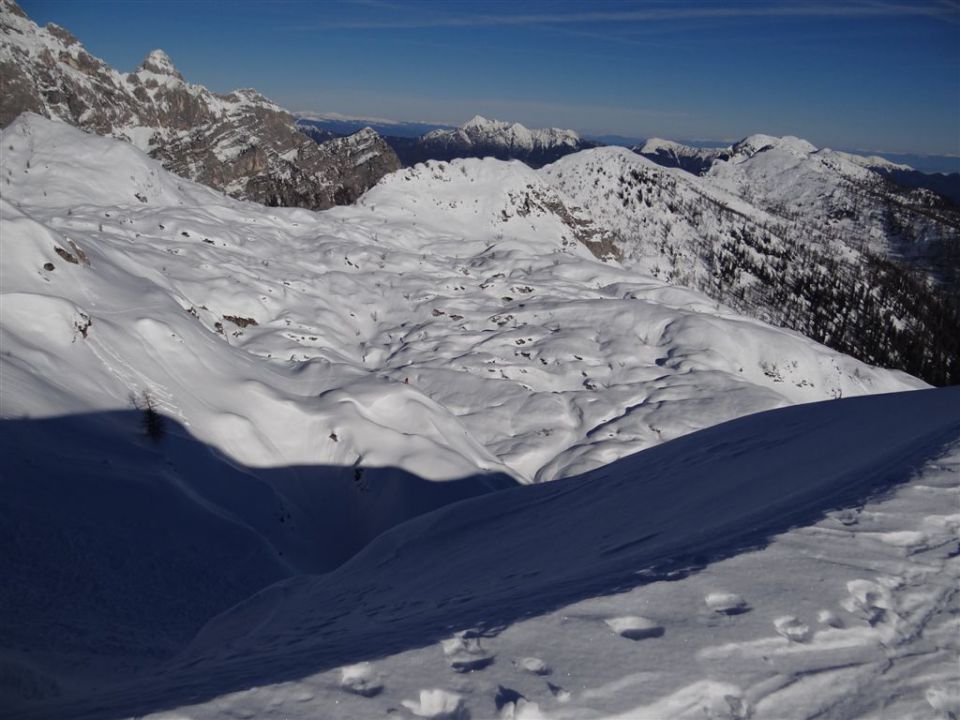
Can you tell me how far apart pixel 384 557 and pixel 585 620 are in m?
5.96

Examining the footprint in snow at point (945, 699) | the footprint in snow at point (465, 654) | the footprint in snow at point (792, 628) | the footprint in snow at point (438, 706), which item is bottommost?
the footprint in snow at point (945, 699)

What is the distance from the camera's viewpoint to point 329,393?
1750 centimetres

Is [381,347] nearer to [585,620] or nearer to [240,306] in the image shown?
[240,306]

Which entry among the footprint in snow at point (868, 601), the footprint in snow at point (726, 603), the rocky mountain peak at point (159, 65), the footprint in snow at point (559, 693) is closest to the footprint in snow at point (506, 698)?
the footprint in snow at point (559, 693)

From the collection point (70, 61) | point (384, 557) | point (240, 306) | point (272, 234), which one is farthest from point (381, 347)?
point (70, 61)

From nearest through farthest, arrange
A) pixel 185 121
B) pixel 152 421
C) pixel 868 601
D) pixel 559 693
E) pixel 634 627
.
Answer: pixel 559 693, pixel 634 627, pixel 868 601, pixel 152 421, pixel 185 121

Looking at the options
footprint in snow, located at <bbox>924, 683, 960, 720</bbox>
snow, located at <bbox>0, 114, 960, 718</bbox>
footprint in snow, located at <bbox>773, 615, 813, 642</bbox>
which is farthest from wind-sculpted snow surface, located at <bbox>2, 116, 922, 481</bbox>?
footprint in snow, located at <bbox>924, 683, 960, 720</bbox>

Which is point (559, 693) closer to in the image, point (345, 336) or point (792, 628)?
point (792, 628)

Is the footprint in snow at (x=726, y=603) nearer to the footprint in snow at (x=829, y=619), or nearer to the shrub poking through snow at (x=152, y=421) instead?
the footprint in snow at (x=829, y=619)

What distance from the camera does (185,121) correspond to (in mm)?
122438

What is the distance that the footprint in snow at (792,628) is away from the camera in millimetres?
3215

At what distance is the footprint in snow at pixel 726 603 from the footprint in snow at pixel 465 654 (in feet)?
4.72

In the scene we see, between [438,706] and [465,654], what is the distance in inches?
18.4

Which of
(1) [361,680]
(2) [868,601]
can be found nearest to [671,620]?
(2) [868,601]
